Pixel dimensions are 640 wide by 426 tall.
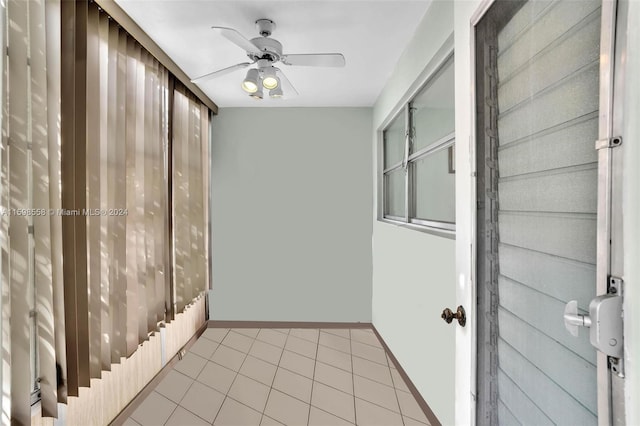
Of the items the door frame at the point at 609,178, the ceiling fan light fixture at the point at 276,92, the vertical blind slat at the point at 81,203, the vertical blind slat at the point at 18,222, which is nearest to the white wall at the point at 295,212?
the ceiling fan light fixture at the point at 276,92

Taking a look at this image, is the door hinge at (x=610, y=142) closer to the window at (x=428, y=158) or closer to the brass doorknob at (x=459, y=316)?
the brass doorknob at (x=459, y=316)

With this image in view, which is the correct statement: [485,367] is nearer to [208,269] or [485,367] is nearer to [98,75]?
[98,75]

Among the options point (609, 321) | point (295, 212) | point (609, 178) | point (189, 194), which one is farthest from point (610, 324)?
point (295, 212)

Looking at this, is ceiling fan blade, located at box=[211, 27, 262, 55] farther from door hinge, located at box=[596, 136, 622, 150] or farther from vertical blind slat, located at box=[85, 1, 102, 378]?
door hinge, located at box=[596, 136, 622, 150]

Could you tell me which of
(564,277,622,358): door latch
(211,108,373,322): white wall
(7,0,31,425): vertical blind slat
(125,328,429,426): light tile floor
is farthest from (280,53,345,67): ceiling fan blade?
(125,328,429,426): light tile floor

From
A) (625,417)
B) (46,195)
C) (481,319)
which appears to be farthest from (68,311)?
(625,417)

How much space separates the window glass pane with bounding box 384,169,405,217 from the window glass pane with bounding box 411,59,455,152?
17.8 inches

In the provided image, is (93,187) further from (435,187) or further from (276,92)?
(435,187)

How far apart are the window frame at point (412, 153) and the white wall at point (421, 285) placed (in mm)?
30

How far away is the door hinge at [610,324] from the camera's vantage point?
48 cm

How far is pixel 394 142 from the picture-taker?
3.05 meters

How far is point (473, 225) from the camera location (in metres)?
0.94

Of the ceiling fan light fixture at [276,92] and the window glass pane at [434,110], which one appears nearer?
the window glass pane at [434,110]

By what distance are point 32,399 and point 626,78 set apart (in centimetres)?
221
